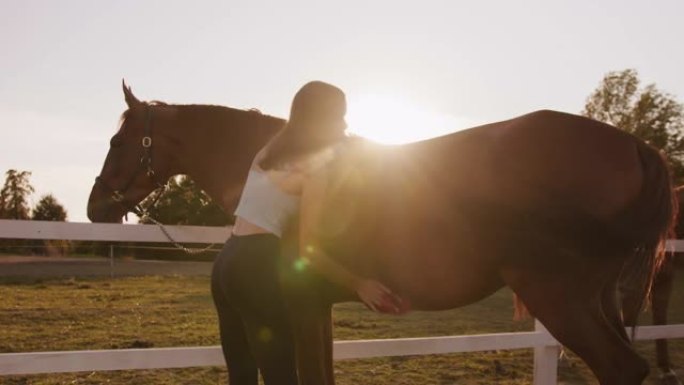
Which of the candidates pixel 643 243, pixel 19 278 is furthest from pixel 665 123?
pixel 643 243

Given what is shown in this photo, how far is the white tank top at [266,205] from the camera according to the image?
9.77ft

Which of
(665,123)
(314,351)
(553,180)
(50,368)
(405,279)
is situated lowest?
(50,368)

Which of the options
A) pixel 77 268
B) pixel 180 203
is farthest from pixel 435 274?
pixel 77 268

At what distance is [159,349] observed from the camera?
154 inches

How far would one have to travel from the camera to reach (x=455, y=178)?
3.30m

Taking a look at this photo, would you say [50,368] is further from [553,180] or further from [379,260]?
[553,180]

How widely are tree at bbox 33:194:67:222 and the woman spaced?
165 ft

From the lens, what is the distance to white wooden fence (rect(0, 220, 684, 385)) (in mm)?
3705

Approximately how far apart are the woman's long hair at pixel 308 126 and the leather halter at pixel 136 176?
6.80 ft

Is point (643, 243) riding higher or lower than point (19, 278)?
higher

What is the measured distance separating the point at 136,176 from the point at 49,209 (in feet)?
166

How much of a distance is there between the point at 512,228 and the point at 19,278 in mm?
16354

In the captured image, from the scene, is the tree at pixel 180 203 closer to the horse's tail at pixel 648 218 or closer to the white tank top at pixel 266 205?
the white tank top at pixel 266 205

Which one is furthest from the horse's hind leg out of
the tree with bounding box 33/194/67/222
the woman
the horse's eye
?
the tree with bounding box 33/194/67/222
